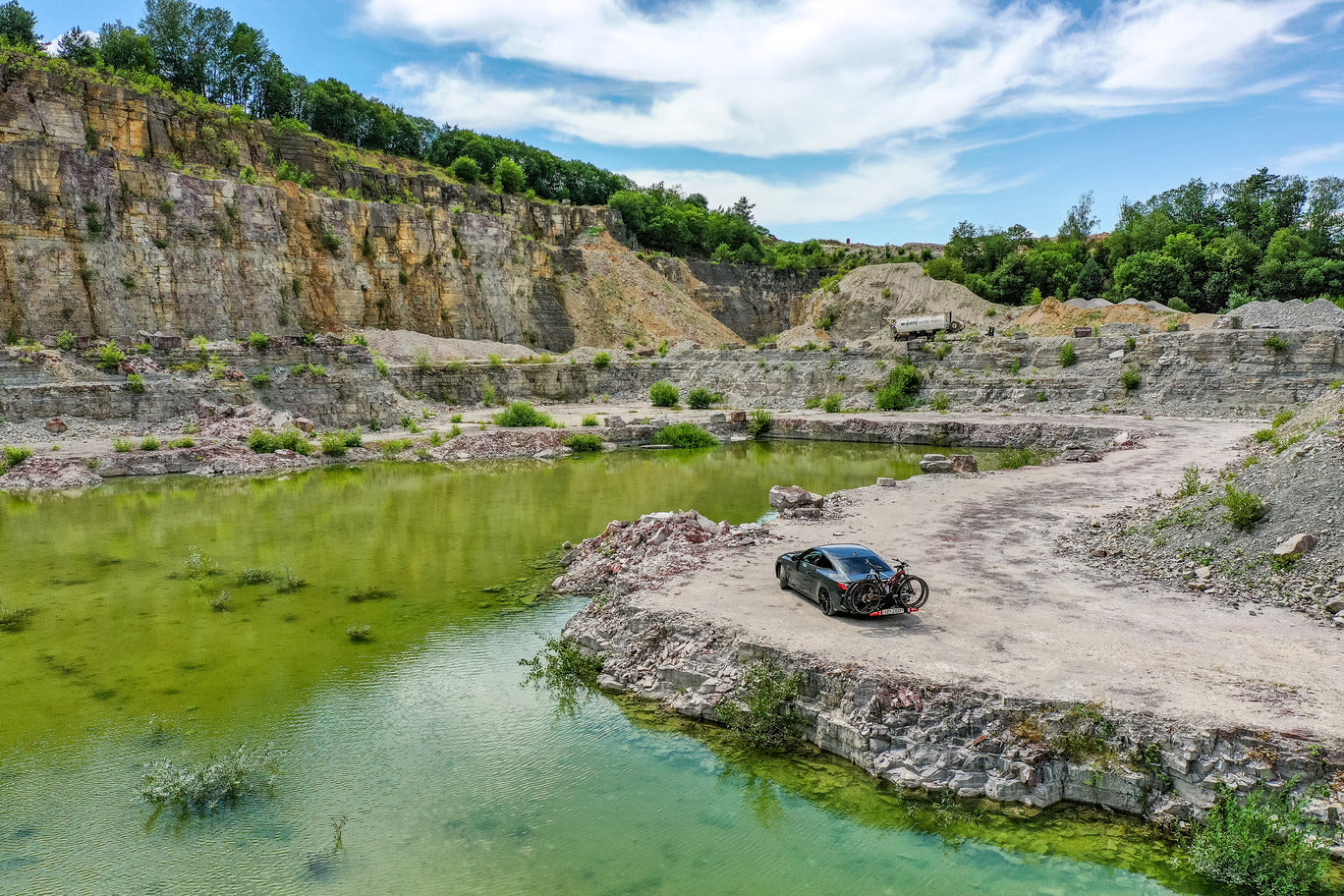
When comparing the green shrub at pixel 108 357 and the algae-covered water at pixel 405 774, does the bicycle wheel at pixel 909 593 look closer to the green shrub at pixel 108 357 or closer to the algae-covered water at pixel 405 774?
the algae-covered water at pixel 405 774

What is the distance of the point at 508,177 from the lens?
280 ft

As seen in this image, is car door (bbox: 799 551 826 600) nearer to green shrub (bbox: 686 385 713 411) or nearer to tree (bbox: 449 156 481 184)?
green shrub (bbox: 686 385 713 411)

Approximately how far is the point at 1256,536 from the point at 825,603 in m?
8.16

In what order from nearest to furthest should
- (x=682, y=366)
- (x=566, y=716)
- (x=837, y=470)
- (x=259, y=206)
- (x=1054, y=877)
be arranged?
(x=1054, y=877) < (x=566, y=716) < (x=837, y=470) < (x=259, y=206) < (x=682, y=366)


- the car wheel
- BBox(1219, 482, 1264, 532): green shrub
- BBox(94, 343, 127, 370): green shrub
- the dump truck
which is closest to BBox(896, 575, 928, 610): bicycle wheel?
the car wheel

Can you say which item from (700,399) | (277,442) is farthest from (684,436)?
(277,442)

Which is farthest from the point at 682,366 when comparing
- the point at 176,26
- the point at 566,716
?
the point at 176,26

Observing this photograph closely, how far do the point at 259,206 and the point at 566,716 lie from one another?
5527 centimetres

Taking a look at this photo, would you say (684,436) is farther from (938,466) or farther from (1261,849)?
(1261,849)

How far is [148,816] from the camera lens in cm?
855

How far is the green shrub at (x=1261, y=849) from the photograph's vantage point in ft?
23.1

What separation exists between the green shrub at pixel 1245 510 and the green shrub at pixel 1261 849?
824 cm

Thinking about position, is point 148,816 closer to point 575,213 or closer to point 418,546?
point 418,546

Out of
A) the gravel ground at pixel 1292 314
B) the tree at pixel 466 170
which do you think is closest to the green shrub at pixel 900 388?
the gravel ground at pixel 1292 314
